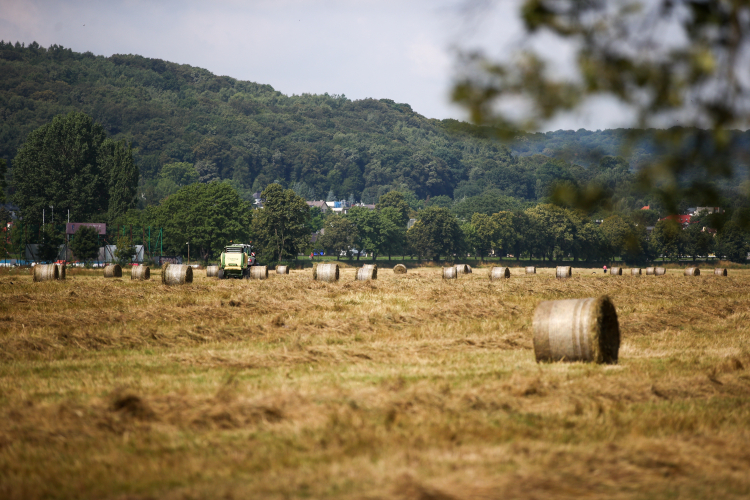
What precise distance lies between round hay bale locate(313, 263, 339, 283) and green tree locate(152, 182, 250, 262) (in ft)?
217

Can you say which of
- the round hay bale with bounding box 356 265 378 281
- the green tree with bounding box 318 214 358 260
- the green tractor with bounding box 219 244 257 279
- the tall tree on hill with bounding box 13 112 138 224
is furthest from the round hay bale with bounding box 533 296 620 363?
the tall tree on hill with bounding box 13 112 138 224

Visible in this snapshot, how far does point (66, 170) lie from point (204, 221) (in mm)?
51105

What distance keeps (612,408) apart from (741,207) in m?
3.43

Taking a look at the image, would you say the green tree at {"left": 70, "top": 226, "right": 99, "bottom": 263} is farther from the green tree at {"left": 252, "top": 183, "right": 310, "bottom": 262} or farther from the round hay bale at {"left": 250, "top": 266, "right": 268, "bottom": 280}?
the round hay bale at {"left": 250, "top": 266, "right": 268, "bottom": 280}

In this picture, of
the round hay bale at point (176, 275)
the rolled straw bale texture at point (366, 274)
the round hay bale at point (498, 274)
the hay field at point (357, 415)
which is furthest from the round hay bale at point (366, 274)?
the hay field at point (357, 415)

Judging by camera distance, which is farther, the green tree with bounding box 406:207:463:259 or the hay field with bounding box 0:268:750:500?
the green tree with bounding box 406:207:463:259

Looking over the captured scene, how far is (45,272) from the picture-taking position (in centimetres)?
3872

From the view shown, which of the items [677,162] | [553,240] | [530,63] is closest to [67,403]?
[530,63]

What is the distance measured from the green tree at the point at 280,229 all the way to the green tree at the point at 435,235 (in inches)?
1591

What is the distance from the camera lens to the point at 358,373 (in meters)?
11.9

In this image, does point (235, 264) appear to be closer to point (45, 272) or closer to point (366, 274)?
point (366, 274)

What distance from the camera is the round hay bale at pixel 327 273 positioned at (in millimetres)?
39281

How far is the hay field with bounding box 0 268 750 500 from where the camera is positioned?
6.61 metres

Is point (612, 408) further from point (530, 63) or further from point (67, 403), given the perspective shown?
point (67, 403)
